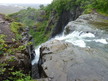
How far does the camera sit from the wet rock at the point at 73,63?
9.09 m

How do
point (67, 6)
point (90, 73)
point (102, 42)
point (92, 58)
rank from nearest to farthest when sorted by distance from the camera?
point (90, 73), point (92, 58), point (102, 42), point (67, 6)

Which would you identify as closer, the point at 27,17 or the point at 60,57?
the point at 60,57

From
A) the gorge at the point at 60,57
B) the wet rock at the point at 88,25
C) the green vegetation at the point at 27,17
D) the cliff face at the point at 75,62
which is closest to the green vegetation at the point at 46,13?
the green vegetation at the point at 27,17

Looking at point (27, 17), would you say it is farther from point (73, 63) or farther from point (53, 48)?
point (73, 63)

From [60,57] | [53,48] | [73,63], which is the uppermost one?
[53,48]

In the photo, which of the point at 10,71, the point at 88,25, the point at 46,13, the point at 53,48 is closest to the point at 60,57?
the point at 53,48

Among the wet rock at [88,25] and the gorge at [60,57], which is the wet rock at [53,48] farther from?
the wet rock at [88,25]

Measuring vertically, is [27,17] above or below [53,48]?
above

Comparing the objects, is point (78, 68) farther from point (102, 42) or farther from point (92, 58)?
point (102, 42)

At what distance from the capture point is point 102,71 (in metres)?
9.62

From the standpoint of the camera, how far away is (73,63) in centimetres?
1059

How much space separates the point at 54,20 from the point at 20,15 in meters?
28.4

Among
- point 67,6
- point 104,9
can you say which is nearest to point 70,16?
point 67,6

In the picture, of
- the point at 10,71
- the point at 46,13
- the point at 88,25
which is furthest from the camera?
the point at 46,13
